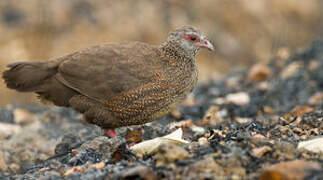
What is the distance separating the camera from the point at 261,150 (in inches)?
162

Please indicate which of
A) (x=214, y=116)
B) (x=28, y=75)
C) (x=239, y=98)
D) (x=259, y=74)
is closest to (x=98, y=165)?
(x=28, y=75)

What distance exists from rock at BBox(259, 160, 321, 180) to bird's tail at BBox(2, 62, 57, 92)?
364 cm

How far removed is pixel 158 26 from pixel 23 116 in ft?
19.6

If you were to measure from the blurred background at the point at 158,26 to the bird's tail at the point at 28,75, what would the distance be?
4.94m

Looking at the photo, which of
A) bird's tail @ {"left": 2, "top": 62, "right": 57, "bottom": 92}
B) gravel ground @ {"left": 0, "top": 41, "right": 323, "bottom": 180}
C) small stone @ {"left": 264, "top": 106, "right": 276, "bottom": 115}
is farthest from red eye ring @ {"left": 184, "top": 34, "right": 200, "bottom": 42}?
small stone @ {"left": 264, "top": 106, "right": 276, "bottom": 115}

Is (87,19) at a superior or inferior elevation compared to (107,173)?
superior

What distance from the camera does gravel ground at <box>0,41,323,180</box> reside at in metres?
3.89

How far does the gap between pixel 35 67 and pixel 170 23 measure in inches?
307

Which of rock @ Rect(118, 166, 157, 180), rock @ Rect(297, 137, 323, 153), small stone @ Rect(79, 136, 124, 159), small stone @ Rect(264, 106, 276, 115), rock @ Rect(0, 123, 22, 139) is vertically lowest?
rock @ Rect(0, 123, 22, 139)

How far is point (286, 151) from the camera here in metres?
4.15

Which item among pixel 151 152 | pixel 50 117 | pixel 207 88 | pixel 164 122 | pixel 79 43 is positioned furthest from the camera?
pixel 79 43

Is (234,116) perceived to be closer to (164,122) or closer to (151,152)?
(164,122)

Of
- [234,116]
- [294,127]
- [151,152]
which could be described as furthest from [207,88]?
[151,152]

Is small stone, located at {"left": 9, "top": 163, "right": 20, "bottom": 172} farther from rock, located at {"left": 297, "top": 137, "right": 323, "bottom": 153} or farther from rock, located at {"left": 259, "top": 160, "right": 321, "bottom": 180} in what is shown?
rock, located at {"left": 259, "top": 160, "right": 321, "bottom": 180}
